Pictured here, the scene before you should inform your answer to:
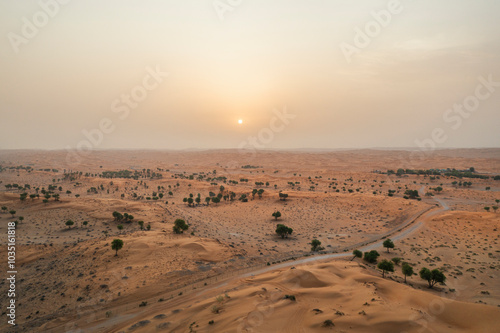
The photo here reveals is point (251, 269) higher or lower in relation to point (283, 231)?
lower

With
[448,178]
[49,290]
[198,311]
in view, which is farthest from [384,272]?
[448,178]

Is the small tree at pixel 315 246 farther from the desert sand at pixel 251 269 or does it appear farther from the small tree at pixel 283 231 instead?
the small tree at pixel 283 231

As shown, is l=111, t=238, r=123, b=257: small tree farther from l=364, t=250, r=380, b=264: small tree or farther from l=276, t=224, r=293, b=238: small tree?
l=364, t=250, r=380, b=264: small tree

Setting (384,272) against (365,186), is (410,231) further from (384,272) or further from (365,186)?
(365,186)

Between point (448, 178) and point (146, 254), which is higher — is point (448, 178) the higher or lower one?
the higher one

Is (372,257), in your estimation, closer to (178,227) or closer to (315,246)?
(315,246)

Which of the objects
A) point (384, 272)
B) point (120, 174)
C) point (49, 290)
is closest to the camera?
point (49, 290)

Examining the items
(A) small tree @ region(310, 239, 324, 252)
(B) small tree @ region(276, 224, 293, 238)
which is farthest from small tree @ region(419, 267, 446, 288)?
(B) small tree @ region(276, 224, 293, 238)

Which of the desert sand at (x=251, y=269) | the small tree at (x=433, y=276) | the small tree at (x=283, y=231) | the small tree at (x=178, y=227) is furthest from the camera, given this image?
the small tree at (x=283, y=231)

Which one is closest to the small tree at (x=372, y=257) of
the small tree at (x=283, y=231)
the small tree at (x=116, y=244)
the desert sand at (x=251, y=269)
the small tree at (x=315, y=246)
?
the desert sand at (x=251, y=269)

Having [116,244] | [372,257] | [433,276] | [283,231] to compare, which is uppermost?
[116,244]

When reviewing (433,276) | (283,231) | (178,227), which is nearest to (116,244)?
(178,227)
